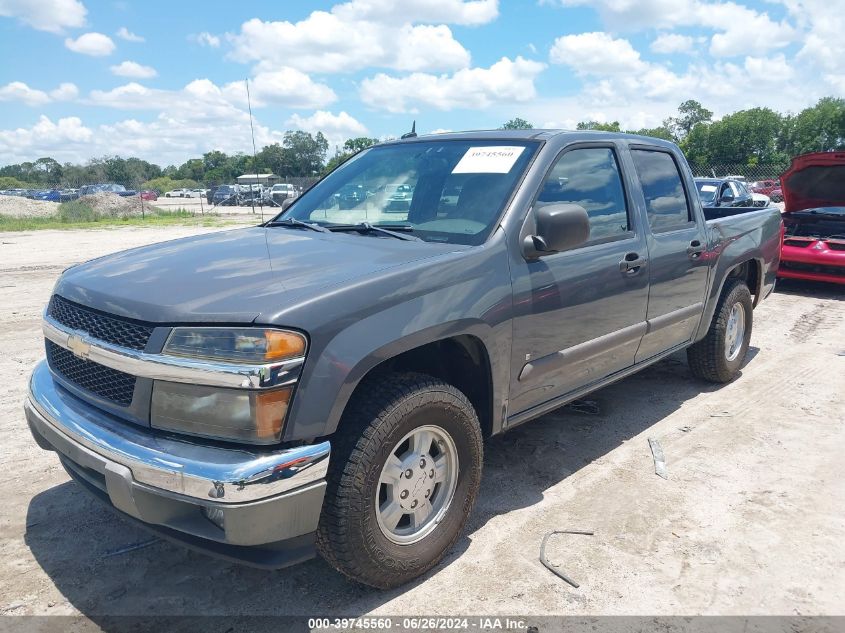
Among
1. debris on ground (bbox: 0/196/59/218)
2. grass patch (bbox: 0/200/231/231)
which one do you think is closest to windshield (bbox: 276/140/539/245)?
grass patch (bbox: 0/200/231/231)

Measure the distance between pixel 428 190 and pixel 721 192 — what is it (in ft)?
37.4

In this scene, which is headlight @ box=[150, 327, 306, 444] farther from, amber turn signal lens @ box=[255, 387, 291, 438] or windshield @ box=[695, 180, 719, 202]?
windshield @ box=[695, 180, 719, 202]

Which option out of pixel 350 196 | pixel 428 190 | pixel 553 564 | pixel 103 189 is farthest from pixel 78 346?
pixel 103 189

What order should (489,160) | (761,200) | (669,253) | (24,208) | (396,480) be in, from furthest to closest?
(24,208) → (761,200) → (669,253) → (489,160) → (396,480)

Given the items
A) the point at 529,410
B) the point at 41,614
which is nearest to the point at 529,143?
the point at 529,410

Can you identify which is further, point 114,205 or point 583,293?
point 114,205

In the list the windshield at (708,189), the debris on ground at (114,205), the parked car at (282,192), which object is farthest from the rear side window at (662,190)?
the parked car at (282,192)

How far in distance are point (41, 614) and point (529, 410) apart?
7.50 ft

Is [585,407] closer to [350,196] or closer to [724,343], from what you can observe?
[724,343]

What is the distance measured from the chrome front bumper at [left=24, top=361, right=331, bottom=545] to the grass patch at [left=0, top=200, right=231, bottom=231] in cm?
2317

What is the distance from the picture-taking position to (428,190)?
3.50 meters

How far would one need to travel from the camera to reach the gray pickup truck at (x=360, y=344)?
7.22 ft

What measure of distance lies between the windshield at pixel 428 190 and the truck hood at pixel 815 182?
23.6 ft

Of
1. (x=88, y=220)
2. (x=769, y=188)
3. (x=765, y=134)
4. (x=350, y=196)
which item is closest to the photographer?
(x=350, y=196)
